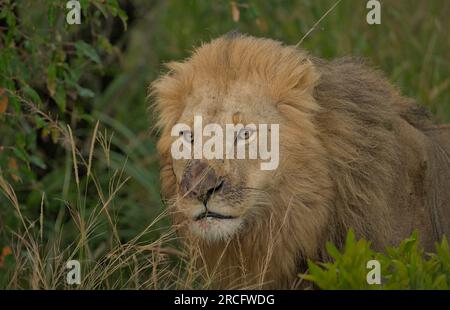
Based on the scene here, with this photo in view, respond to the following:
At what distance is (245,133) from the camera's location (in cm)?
458

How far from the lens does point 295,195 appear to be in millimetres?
4621

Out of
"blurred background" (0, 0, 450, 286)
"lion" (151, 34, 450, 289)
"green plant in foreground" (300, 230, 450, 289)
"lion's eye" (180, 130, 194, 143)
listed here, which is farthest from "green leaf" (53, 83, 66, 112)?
"green plant in foreground" (300, 230, 450, 289)

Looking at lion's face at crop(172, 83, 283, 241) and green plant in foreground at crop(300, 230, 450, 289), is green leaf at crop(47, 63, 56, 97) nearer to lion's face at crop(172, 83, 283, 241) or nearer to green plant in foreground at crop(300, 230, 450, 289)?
lion's face at crop(172, 83, 283, 241)

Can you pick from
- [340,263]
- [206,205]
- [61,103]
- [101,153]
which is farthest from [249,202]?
[101,153]

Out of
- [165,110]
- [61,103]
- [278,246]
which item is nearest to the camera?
[278,246]

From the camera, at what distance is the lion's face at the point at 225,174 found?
4371 millimetres

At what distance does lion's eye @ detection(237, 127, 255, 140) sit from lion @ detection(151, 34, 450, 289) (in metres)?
0.05

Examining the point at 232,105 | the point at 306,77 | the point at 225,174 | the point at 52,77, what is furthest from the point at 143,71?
the point at 225,174

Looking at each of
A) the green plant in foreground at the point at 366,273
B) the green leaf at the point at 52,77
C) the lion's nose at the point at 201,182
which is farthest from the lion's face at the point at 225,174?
the green leaf at the point at 52,77

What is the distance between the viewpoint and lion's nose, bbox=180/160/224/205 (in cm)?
433

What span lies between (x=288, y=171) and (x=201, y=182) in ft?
1.53

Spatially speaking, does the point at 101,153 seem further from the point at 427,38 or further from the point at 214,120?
the point at 214,120

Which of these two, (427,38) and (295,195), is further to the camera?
(427,38)
